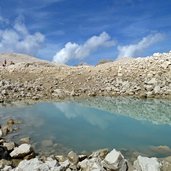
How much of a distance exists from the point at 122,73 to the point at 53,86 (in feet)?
22.6

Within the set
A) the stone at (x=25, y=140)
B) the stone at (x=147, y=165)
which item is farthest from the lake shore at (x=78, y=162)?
the stone at (x=25, y=140)

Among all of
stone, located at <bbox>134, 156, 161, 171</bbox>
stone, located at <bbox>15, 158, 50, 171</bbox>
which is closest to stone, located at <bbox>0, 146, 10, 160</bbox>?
stone, located at <bbox>15, 158, 50, 171</bbox>

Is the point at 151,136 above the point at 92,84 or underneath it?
underneath

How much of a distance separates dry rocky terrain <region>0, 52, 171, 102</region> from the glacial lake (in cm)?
239

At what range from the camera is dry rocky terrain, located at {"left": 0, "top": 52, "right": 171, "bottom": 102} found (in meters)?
28.7

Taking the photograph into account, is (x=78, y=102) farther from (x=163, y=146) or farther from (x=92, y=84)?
(x=163, y=146)

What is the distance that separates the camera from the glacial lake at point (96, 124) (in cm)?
1398

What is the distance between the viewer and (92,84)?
32031 mm

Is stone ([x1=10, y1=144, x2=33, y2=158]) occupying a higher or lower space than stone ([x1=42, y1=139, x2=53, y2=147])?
higher

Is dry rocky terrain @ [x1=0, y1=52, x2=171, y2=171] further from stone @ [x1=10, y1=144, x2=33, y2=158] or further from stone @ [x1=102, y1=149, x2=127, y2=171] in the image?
stone @ [x1=102, y1=149, x2=127, y2=171]

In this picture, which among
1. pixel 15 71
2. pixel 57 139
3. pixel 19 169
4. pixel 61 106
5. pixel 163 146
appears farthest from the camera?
pixel 15 71

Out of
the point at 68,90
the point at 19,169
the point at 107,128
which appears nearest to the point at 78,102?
the point at 68,90

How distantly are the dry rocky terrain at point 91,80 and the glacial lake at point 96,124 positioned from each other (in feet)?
7.85

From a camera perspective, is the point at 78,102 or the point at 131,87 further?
the point at 131,87
